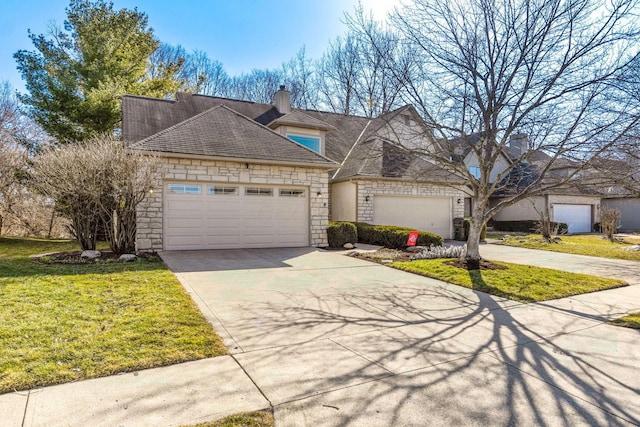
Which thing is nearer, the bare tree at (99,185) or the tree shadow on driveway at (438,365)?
the tree shadow on driveway at (438,365)

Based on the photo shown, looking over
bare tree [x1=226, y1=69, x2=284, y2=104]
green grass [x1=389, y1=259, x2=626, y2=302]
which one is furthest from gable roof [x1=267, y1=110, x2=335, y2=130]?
bare tree [x1=226, y1=69, x2=284, y2=104]

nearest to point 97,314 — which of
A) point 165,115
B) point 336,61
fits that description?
point 336,61

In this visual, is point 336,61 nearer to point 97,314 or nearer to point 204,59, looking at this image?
point 97,314

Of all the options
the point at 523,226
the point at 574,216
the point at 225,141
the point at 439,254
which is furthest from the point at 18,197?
the point at 574,216

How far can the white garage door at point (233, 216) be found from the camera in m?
11.1

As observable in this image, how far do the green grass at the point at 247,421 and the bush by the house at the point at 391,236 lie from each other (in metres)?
10.2

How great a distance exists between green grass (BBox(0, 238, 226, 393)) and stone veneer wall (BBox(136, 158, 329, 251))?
12.3 feet

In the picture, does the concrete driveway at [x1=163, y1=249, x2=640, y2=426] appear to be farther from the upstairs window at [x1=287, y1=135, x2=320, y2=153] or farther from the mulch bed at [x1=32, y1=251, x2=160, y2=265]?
the upstairs window at [x1=287, y1=135, x2=320, y2=153]

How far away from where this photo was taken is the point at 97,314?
15.1ft

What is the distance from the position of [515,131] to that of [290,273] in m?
5.92

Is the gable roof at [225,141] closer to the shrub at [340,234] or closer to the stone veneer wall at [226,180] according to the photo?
the stone veneer wall at [226,180]

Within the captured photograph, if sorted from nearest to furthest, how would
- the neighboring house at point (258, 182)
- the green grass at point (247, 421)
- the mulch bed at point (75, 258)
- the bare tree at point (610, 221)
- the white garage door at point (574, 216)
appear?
the green grass at point (247, 421)
the mulch bed at point (75, 258)
the neighboring house at point (258, 182)
the bare tree at point (610, 221)
the white garage door at point (574, 216)

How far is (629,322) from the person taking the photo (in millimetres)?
4977

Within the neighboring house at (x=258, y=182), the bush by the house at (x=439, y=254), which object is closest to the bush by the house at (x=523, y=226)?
the neighboring house at (x=258, y=182)
